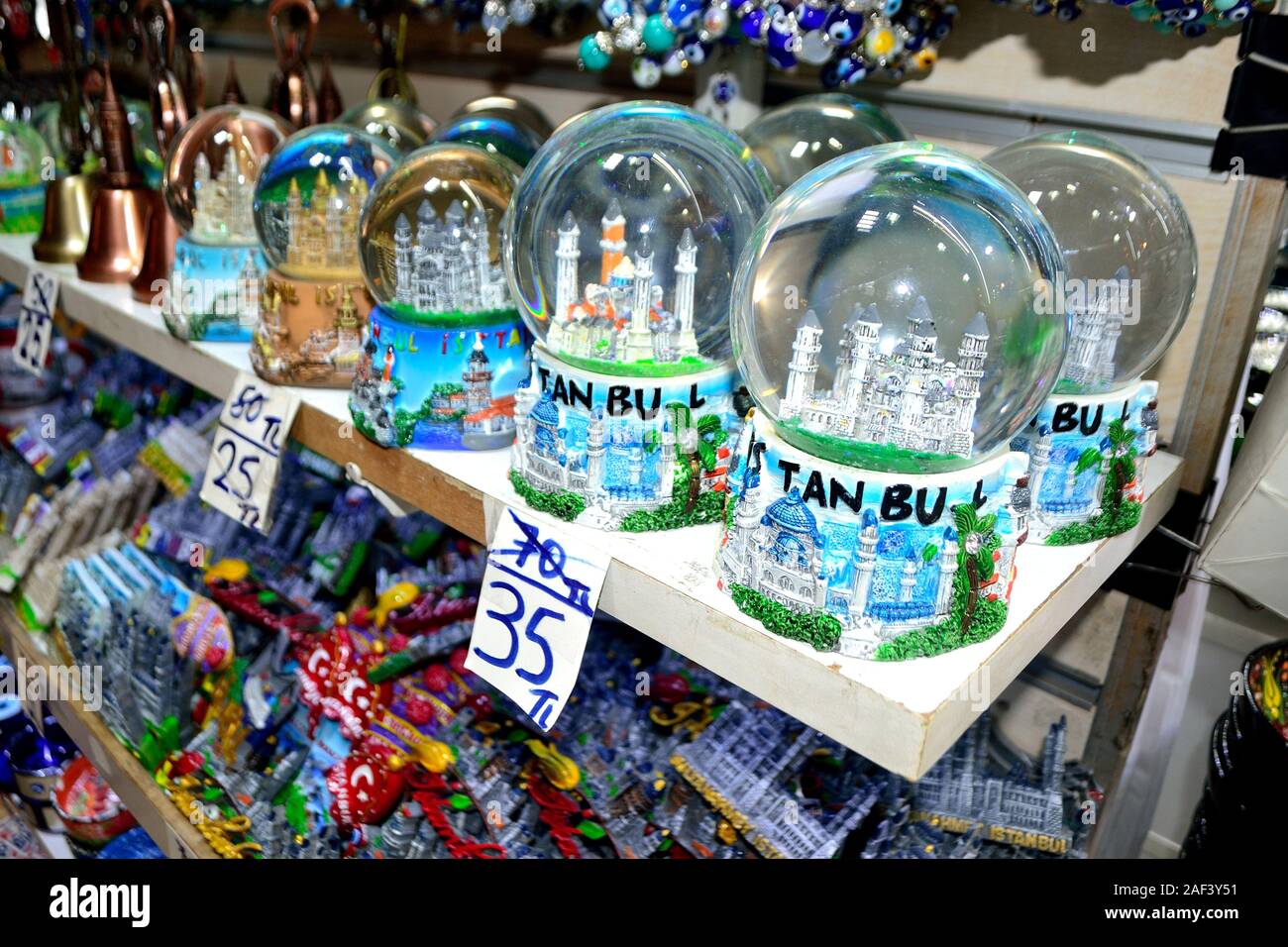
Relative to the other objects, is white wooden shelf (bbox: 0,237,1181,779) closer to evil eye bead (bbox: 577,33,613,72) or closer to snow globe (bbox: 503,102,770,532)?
snow globe (bbox: 503,102,770,532)

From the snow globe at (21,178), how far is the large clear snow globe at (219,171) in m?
0.75

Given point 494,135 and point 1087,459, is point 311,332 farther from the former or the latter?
point 1087,459

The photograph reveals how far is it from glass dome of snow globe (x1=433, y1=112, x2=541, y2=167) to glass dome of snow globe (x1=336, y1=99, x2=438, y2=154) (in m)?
0.15

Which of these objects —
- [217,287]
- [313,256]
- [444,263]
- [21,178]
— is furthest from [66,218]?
[444,263]

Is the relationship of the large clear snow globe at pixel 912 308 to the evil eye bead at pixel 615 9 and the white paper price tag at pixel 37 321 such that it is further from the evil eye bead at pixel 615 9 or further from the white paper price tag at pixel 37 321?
the white paper price tag at pixel 37 321

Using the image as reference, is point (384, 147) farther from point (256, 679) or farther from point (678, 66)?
point (256, 679)

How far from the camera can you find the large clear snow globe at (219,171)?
1.63 metres

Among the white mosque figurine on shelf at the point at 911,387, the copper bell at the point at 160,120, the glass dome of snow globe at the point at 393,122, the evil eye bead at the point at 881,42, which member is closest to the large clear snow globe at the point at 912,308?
the white mosque figurine on shelf at the point at 911,387

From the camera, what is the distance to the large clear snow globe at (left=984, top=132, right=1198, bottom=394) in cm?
110

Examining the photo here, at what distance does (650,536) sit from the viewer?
1099 millimetres

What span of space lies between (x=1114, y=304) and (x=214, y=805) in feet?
5.02

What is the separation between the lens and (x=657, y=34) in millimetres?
1373

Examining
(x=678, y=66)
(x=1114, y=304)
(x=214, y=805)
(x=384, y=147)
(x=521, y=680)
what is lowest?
(x=214, y=805)
